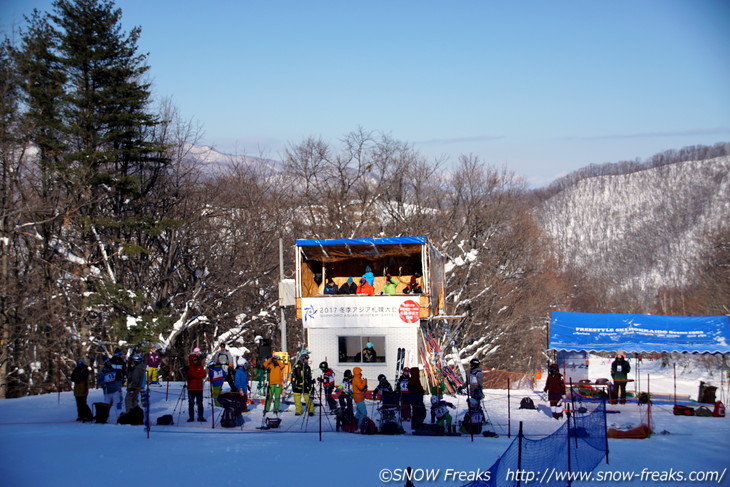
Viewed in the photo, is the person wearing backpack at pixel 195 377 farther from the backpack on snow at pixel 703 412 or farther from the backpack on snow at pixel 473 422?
the backpack on snow at pixel 703 412

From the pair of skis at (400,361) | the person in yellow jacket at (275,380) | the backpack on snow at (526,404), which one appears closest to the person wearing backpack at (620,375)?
the backpack on snow at (526,404)

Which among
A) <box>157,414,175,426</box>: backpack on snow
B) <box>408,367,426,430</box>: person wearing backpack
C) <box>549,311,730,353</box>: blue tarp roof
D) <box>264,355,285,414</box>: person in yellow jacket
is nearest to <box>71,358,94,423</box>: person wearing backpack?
<box>157,414,175,426</box>: backpack on snow

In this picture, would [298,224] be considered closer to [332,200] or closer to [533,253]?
[332,200]

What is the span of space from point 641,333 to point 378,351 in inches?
326

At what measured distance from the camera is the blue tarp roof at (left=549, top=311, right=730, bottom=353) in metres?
22.5

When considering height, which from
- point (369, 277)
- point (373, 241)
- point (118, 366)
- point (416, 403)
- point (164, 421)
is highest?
point (373, 241)

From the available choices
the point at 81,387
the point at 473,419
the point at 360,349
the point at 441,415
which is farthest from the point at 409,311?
the point at 81,387

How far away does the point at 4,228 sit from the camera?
30.1 meters

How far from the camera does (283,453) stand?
13789 mm

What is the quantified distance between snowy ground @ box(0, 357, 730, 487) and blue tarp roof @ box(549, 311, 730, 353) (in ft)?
14.0

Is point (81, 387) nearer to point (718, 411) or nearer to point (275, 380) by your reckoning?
point (275, 380)

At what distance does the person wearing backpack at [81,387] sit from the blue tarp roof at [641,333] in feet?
44.4

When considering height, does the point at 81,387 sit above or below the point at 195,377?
below

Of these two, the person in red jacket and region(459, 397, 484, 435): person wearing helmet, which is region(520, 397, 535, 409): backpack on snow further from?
the person in red jacket
